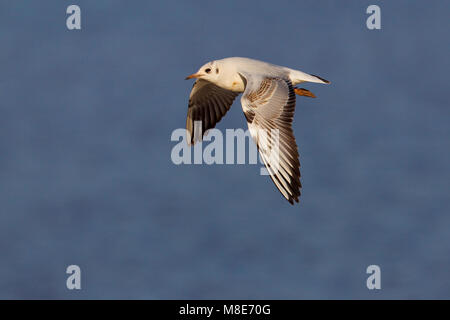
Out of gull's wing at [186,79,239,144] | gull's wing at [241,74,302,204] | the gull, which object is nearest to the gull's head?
the gull

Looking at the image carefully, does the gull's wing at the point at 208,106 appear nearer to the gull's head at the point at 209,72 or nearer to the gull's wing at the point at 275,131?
the gull's head at the point at 209,72

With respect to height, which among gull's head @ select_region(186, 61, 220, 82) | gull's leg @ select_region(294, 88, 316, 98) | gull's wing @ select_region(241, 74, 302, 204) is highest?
gull's head @ select_region(186, 61, 220, 82)

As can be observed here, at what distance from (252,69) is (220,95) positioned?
1742 mm

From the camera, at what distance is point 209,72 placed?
51.7 ft

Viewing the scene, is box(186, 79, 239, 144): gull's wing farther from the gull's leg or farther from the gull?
the gull's leg

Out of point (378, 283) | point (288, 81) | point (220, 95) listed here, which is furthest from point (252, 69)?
point (378, 283)

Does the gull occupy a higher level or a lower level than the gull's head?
lower

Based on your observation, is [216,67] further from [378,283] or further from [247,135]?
[378,283]

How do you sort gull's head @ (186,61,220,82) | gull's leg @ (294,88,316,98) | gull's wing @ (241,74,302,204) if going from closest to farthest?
gull's wing @ (241,74,302,204) → gull's head @ (186,61,220,82) → gull's leg @ (294,88,316,98)

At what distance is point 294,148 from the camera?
1395cm

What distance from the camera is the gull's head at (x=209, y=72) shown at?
15.7 meters

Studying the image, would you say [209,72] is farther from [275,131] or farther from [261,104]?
[275,131]

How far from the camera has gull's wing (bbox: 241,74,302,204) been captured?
1390cm

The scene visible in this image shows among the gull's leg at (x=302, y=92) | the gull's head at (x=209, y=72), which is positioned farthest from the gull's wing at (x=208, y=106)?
the gull's leg at (x=302, y=92)
